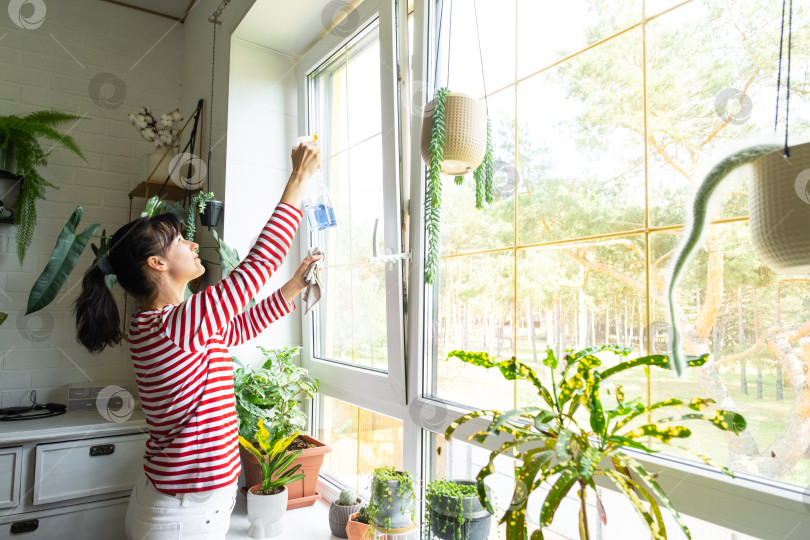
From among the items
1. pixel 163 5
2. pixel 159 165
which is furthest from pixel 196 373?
pixel 163 5

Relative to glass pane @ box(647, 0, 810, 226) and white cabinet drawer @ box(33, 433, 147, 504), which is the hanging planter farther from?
white cabinet drawer @ box(33, 433, 147, 504)

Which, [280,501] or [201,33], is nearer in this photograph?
[280,501]

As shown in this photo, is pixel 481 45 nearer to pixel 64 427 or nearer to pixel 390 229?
pixel 390 229

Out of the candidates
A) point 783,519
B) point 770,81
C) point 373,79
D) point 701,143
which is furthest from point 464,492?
point 373,79

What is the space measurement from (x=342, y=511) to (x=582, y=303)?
0.95 m

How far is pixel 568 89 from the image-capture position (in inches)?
44.4

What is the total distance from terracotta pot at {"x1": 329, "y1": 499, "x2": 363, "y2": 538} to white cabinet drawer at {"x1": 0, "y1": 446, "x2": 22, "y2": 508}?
116 cm

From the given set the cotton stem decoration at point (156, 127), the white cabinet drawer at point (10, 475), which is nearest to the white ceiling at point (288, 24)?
the cotton stem decoration at point (156, 127)

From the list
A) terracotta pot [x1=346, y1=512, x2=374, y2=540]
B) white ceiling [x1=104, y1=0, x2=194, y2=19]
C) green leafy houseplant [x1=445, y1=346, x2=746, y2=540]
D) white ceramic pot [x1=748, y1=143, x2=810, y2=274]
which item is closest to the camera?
white ceramic pot [x1=748, y1=143, x2=810, y2=274]

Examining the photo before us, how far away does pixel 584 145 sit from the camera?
1.08 metres

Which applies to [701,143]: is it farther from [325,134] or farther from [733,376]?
[325,134]

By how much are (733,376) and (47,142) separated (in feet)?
9.16

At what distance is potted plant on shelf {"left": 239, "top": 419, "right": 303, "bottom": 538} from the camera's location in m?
1.56

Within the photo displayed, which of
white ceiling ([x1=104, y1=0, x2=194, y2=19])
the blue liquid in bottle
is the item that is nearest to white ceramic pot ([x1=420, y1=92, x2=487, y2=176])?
the blue liquid in bottle
